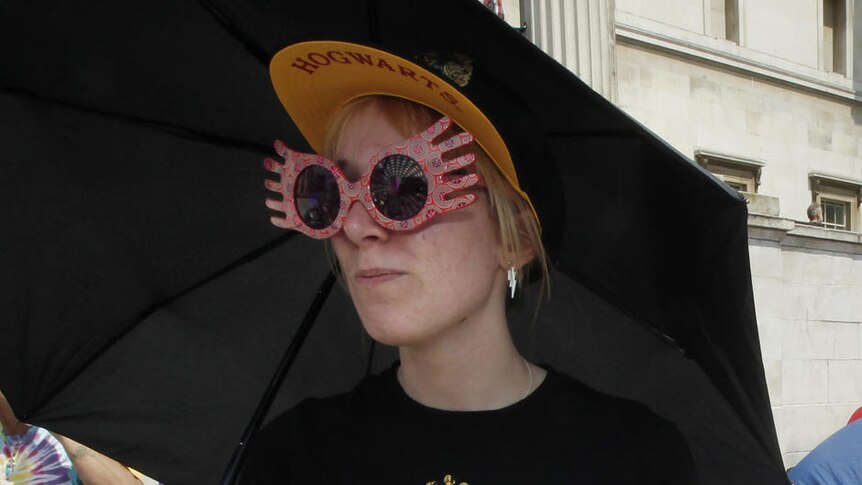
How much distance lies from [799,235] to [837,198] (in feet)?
27.5

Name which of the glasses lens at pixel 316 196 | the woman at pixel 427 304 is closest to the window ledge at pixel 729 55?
the woman at pixel 427 304

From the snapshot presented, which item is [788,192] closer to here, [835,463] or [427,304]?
[835,463]

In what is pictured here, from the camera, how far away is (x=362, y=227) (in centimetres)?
153

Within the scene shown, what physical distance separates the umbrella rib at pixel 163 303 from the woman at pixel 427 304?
43 cm

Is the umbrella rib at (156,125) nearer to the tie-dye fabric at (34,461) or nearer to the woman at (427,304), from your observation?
the woman at (427,304)

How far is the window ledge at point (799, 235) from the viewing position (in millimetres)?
9477

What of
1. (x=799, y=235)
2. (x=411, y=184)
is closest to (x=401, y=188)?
(x=411, y=184)

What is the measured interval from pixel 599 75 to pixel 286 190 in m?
11.1

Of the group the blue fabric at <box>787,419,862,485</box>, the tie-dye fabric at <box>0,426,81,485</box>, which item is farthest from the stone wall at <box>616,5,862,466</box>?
the tie-dye fabric at <box>0,426,81,485</box>

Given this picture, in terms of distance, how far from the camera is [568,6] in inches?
471

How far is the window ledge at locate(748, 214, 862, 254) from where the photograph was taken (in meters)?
9.48

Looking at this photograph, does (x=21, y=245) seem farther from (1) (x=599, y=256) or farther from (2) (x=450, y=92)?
(1) (x=599, y=256)

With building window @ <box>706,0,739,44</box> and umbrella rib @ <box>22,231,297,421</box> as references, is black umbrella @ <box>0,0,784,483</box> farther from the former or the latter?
building window @ <box>706,0,739,44</box>

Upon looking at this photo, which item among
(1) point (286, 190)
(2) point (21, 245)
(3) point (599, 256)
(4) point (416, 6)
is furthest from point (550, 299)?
(2) point (21, 245)
